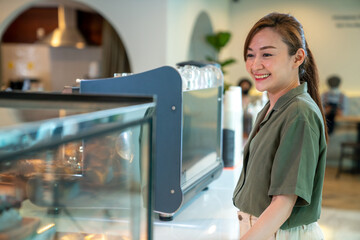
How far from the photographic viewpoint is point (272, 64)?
4.13 feet

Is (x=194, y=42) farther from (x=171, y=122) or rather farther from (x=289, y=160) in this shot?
(x=289, y=160)

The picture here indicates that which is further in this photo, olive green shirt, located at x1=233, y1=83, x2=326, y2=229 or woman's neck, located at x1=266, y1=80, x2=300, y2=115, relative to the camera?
woman's neck, located at x1=266, y1=80, x2=300, y2=115

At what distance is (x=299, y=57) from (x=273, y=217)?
0.41 metres

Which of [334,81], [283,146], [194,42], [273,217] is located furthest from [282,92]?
[334,81]

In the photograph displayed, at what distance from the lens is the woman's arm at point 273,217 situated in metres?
1.16

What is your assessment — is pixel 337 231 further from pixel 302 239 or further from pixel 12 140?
pixel 12 140

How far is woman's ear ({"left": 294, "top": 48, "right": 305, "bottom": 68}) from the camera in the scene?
1.26m

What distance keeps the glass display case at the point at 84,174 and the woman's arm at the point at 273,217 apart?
0.34 metres

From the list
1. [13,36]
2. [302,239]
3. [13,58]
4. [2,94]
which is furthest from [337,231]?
[13,36]

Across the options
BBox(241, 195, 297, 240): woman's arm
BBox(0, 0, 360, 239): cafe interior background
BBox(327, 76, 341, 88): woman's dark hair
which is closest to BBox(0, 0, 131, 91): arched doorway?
BBox(0, 0, 360, 239): cafe interior background

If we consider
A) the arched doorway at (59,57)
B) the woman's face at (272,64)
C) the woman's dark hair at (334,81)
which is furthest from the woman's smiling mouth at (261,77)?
the woman's dark hair at (334,81)

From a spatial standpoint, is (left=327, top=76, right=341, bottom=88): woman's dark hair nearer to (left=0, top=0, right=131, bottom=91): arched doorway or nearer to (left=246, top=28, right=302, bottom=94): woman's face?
(left=0, top=0, right=131, bottom=91): arched doorway

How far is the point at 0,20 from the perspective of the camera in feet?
19.9

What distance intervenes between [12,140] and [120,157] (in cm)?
33
